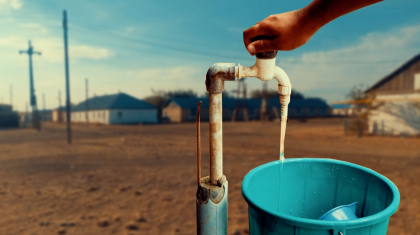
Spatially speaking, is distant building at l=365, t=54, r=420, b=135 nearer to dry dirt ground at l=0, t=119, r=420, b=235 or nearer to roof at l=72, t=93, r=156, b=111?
dry dirt ground at l=0, t=119, r=420, b=235

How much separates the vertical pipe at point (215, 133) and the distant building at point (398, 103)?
48.5 ft

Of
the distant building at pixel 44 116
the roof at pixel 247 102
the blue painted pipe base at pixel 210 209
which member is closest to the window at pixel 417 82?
the blue painted pipe base at pixel 210 209

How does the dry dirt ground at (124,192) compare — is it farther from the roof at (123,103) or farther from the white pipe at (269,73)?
the roof at (123,103)

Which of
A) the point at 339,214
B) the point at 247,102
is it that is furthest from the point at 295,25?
the point at 247,102

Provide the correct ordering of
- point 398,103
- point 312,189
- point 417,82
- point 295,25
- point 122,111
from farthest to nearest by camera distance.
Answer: point 122,111 → point 398,103 → point 417,82 → point 312,189 → point 295,25

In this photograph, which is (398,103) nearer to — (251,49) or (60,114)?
(251,49)

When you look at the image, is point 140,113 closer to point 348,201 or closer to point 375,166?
point 375,166

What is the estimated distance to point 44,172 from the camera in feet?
19.9

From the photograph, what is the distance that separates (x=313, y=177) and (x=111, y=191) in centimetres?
394

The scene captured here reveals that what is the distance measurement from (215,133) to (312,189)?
69cm

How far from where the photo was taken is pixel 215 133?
1.22m

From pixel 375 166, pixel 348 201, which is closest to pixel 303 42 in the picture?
pixel 348 201

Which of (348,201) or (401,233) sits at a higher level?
(348,201)

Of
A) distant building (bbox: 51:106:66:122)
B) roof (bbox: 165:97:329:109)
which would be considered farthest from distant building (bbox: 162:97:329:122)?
distant building (bbox: 51:106:66:122)
